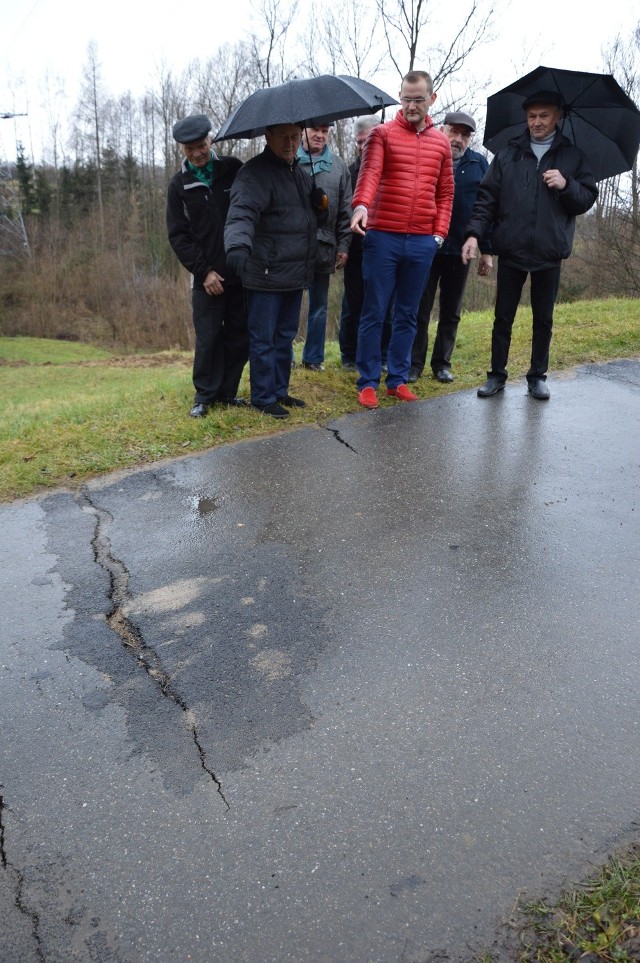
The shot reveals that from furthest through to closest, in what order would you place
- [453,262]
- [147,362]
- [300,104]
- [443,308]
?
[147,362] → [443,308] → [453,262] → [300,104]

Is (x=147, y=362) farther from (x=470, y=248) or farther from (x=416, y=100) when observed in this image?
(x=416, y=100)

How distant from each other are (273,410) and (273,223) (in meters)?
1.38

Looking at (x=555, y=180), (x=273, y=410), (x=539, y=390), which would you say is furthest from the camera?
(x=539, y=390)

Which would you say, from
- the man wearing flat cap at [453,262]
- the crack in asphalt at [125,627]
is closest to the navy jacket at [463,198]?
the man wearing flat cap at [453,262]

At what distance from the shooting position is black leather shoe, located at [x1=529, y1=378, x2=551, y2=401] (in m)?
5.94

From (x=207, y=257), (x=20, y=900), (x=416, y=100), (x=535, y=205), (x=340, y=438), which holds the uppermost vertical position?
A: (x=416, y=100)

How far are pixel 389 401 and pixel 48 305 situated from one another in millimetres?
40989

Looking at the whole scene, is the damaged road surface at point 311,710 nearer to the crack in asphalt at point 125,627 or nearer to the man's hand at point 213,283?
the crack in asphalt at point 125,627

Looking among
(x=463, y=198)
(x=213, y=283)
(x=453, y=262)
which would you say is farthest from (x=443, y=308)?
(x=213, y=283)

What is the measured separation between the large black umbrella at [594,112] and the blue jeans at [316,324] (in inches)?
86.6

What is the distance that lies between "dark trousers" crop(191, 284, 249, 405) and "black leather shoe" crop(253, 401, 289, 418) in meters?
0.37

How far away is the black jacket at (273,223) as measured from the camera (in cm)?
505

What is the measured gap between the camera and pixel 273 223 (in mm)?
5285

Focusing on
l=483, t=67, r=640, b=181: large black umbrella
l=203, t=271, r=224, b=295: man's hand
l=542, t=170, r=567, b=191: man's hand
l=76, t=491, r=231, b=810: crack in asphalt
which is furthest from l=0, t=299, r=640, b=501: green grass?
l=483, t=67, r=640, b=181: large black umbrella
